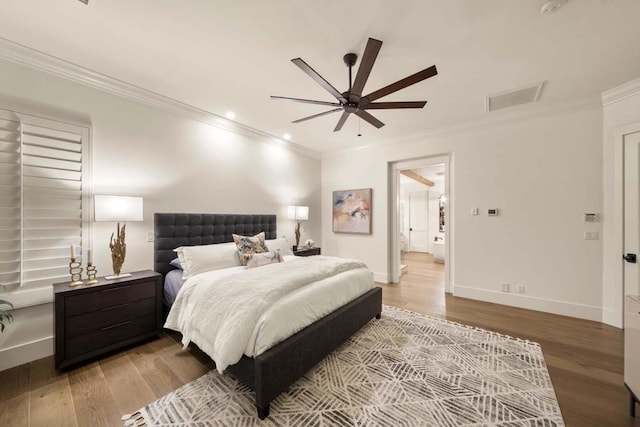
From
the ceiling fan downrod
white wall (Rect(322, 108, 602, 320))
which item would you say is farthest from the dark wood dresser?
white wall (Rect(322, 108, 602, 320))

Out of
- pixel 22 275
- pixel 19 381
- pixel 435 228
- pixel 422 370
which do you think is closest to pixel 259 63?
pixel 22 275

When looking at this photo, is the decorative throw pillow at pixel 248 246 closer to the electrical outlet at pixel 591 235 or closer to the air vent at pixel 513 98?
the air vent at pixel 513 98

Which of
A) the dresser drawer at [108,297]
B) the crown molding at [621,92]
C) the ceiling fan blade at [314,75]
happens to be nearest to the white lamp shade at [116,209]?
the dresser drawer at [108,297]

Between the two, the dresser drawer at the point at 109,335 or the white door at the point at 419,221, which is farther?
the white door at the point at 419,221

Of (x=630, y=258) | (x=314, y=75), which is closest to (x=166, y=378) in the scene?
(x=314, y=75)

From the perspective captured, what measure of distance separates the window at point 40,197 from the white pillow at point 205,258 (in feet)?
3.20

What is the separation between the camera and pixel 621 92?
290 cm

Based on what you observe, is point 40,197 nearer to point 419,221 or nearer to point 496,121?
point 496,121

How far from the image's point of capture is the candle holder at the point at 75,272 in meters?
2.31

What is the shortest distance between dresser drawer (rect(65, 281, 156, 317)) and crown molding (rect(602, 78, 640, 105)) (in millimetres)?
5767

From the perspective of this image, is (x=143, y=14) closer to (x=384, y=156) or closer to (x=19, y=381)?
(x=19, y=381)

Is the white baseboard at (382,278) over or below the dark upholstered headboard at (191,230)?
below

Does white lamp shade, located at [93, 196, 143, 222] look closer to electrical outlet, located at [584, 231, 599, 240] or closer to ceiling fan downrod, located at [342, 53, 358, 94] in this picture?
ceiling fan downrod, located at [342, 53, 358, 94]

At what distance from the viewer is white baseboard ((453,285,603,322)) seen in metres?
3.22
